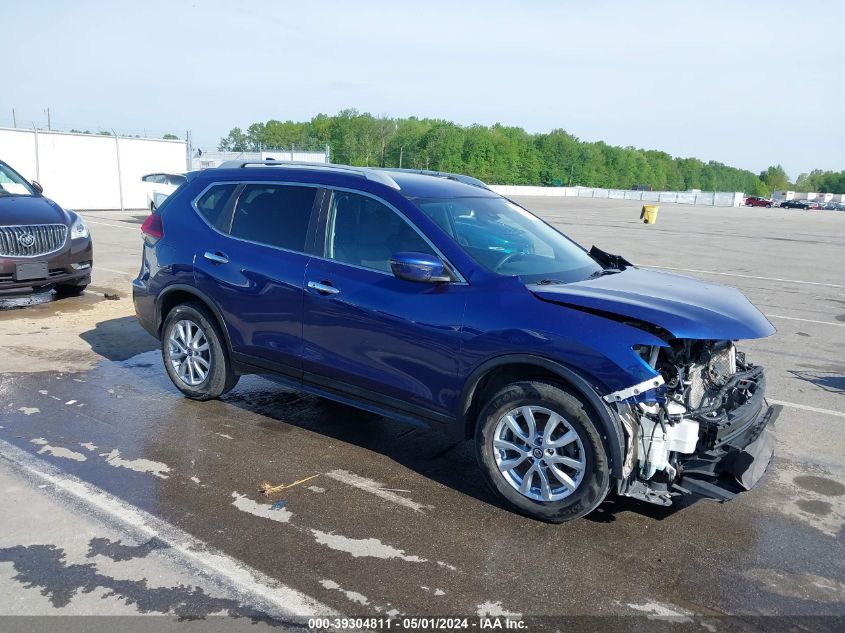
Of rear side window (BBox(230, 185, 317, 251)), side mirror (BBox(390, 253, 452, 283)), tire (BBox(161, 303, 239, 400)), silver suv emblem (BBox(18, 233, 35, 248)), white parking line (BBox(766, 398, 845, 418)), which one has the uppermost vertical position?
rear side window (BBox(230, 185, 317, 251))

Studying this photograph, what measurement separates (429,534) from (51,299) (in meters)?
7.64

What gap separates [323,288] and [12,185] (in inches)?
285

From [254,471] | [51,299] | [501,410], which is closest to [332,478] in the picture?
[254,471]

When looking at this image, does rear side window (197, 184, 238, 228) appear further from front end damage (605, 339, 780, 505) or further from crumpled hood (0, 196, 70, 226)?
crumpled hood (0, 196, 70, 226)

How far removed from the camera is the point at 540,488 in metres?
3.91

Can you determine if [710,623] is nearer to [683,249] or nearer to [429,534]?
[429,534]

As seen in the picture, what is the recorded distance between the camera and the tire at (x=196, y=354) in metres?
5.48

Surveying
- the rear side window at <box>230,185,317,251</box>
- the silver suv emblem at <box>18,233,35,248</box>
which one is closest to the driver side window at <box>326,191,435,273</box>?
the rear side window at <box>230,185,317,251</box>

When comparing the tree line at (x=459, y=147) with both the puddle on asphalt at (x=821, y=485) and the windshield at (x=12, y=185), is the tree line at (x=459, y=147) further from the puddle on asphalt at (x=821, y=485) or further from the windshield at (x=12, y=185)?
the puddle on asphalt at (x=821, y=485)

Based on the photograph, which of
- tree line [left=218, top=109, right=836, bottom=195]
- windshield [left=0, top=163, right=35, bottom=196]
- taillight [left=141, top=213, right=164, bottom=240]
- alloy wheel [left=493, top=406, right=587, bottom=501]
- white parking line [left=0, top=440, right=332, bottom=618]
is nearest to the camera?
white parking line [left=0, top=440, right=332, bottom=618]

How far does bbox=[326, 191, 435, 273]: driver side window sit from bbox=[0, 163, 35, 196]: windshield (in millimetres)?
6809

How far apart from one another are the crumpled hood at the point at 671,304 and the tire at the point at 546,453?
52cm

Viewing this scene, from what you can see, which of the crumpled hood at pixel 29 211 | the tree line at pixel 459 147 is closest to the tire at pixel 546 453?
the crumpled hood at pixel 29 211

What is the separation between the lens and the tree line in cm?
11900
